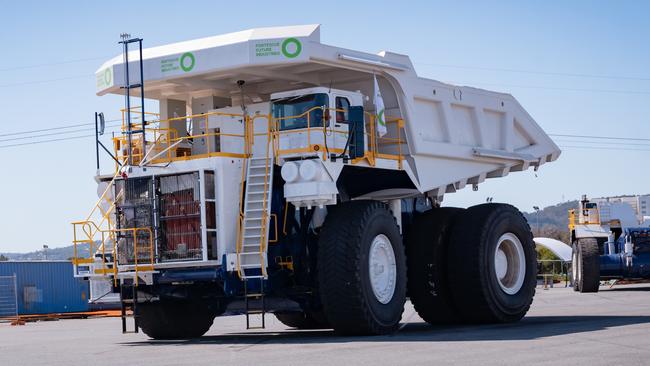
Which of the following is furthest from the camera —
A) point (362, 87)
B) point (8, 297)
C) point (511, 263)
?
point (8, 297)

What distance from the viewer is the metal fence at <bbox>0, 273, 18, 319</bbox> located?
4756cm

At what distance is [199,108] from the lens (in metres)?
20.6

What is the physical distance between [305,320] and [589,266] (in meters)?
15.4

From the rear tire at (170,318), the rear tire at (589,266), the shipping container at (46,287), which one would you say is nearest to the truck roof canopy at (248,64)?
the rear tire at (170,318)

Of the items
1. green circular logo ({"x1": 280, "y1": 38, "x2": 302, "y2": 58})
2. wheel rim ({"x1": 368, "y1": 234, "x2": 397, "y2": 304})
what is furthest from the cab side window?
wheel rim ({"x1": 368, "y1": 234, "x2": 397, "y2": 304})

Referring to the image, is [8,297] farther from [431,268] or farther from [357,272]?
[357,272]

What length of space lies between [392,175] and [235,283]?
3.89 meters

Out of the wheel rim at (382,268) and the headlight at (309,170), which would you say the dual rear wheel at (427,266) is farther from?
the headlight at (309,170)

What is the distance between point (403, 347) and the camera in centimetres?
1489

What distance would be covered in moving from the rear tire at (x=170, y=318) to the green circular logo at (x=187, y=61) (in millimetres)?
3994

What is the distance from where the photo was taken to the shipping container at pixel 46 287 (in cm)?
5016

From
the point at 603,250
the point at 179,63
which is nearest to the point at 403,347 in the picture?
the point at 179,63

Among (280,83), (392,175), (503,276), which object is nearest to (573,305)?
(503,276)

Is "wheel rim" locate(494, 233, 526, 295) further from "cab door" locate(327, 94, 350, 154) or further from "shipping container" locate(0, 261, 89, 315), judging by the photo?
"shipping container" locate(0, 261, 89, 315)
